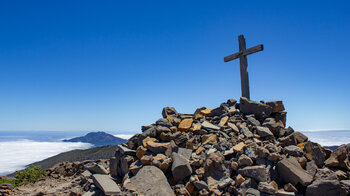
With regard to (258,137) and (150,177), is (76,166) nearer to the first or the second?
(150,177)

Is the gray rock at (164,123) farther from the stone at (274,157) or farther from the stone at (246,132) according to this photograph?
the stone at (274,157)

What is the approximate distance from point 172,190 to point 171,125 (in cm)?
315

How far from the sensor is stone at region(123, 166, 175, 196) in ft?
17.3

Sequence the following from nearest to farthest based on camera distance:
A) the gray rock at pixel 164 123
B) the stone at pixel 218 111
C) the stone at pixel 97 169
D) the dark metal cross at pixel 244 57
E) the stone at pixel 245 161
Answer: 1. the stone at pixel 245 161
2. the stone at pixel 97 169
3. the gray rock at pixel 164 123
4. the stone at pixel 218 111
5. the dark metal cross at pixel 244 57

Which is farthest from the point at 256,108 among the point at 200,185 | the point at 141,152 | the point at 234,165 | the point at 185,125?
the point at 141,152

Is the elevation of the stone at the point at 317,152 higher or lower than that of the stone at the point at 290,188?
higher

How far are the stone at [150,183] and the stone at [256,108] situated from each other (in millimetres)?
4786

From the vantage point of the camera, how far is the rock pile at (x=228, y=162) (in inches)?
205

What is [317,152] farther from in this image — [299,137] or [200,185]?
[200,185]

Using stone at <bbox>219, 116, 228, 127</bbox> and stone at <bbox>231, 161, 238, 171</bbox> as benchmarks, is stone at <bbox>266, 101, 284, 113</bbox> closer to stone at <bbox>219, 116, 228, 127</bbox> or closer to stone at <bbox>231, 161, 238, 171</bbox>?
stone at <bbox>219, 116, 228, 127</bbox>

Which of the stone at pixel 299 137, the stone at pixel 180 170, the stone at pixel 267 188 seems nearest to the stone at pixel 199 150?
the stone at pixel 180 170

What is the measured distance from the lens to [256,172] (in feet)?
17.5

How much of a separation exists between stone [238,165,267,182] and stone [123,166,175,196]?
199 cm

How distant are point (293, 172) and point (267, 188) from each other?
36.8 inches
